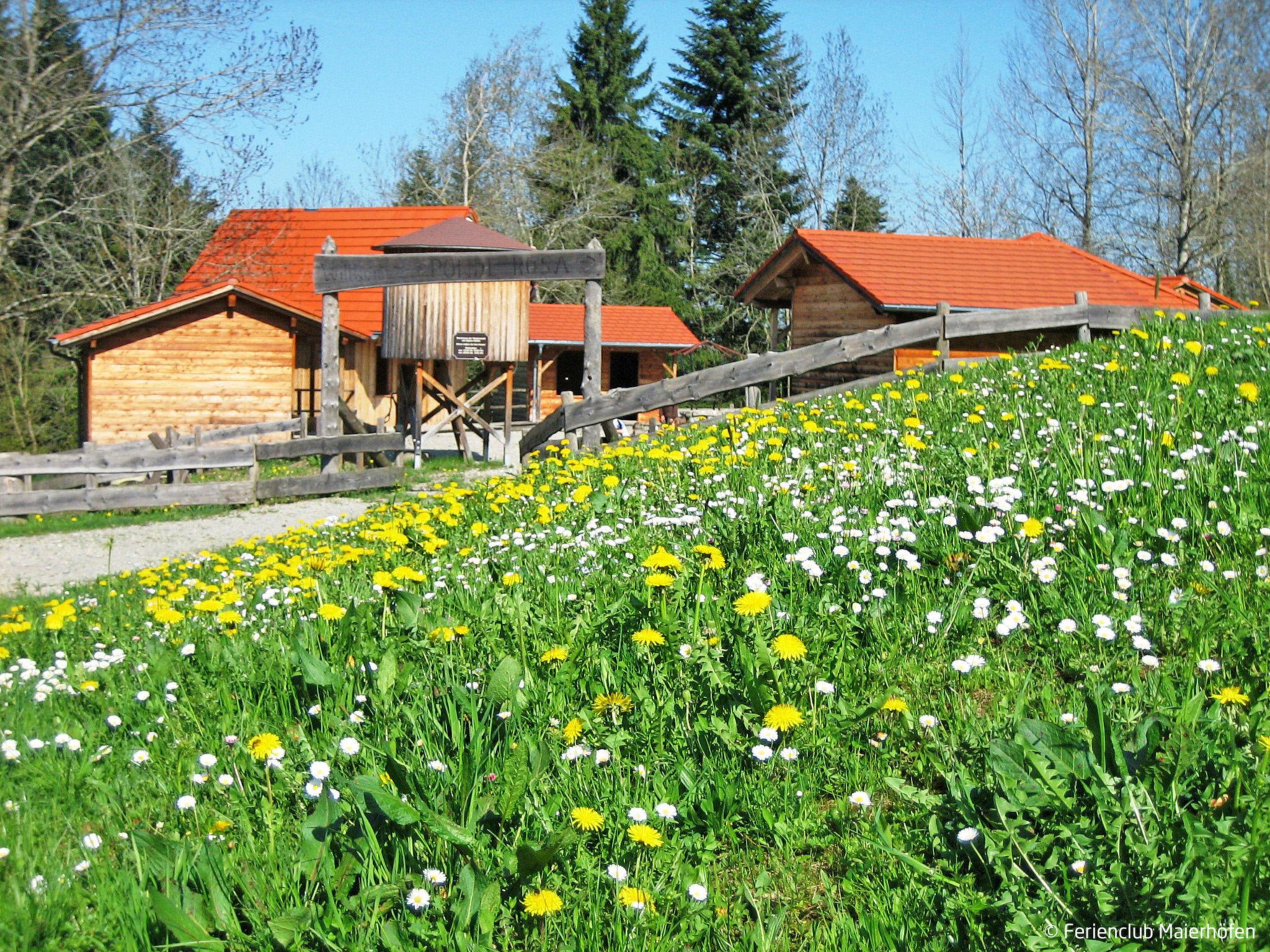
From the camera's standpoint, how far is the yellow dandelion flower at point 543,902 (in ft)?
6.80

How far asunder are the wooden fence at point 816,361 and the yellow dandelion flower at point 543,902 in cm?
783

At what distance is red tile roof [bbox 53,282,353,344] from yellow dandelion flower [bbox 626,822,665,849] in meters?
24.8

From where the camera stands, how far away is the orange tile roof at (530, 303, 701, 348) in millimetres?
35594

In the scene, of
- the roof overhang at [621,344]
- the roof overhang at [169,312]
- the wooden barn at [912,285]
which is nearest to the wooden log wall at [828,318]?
the wooden barn at [912,285]

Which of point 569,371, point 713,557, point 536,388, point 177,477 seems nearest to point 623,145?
point 569,371

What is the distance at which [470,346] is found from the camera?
2358 cm

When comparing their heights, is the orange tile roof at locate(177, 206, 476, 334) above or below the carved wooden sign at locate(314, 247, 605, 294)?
above

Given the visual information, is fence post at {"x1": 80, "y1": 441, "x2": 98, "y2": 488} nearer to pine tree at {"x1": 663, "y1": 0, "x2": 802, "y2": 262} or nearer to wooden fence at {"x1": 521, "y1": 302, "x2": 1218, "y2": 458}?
wooden fence at {"x1": 521, "y1": 302, "x2": 1218, "y2": 458}

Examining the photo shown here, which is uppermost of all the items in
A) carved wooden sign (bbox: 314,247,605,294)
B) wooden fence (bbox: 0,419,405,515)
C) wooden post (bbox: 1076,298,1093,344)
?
carved wooden sign (bbox: 314,247,605,294)

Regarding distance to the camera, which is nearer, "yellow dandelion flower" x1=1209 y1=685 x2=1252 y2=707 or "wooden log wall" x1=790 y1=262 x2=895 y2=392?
"yellow dandelion flower" x1=1209 y1=685 x2=1252 y2=707

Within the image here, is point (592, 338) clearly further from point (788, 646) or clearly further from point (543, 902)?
point (543, 902)

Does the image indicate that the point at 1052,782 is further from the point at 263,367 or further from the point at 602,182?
the point at 602,182

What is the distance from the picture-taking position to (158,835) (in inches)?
94.8

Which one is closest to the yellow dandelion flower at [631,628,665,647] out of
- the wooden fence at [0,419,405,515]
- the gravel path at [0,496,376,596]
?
the gravel path at [0,496,376,596]
